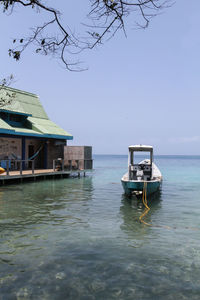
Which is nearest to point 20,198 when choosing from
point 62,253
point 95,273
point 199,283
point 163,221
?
point 163,221

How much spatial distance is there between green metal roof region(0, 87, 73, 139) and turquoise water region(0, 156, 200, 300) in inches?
496

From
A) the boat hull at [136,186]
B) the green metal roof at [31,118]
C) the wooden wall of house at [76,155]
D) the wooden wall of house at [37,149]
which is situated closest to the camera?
the boat hull at [136,186]

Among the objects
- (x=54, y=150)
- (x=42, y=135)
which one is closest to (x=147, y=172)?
(x=42, y=135)

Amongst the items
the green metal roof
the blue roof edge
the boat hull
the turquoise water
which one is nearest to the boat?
the boat hull

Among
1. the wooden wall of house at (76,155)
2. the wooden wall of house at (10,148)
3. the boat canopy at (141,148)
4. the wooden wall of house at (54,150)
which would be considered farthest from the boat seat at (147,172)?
the wooden wall of house at (54,150)

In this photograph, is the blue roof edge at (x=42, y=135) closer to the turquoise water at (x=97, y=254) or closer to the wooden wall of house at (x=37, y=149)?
the wooden wall of house at (x=37, y=149)

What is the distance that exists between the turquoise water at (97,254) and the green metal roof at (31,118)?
1259cm

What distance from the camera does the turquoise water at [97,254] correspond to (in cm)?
533

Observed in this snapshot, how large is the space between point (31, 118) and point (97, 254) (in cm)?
2348

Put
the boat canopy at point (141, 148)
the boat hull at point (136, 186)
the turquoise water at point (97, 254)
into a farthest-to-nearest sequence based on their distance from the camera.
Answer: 1. the boat canopy at point (141, 148)
2. the boat hull at point (136, 186)
3. the turquoise water at point (97, 254)

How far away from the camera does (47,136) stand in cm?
2614

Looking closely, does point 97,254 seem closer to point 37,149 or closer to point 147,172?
point 147,172

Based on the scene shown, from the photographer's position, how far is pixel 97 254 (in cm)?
705

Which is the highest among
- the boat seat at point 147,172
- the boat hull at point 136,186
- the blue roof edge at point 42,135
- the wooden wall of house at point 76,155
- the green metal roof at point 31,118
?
the green metal roof at point 31,118
